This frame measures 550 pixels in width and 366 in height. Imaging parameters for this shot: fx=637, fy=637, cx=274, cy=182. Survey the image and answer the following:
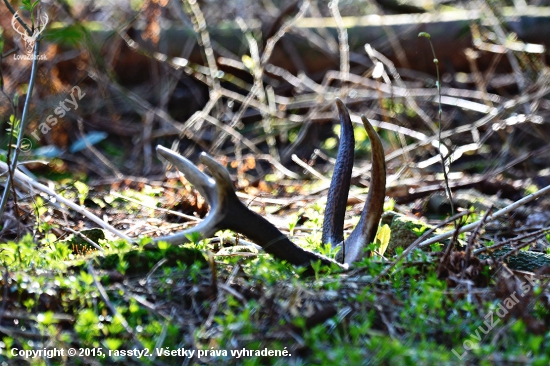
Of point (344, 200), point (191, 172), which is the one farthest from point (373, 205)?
point (191, 172)

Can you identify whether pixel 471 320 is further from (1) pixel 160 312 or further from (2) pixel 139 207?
(2) pixel 139 207

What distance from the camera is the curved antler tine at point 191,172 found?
9.63 ft

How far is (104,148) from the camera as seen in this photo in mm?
8102

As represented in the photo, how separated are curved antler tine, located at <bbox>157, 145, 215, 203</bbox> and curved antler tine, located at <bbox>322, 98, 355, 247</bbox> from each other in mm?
748

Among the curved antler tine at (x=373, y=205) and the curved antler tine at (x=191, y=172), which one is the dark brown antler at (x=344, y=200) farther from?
the curved antler tine at (x=191, y=172)

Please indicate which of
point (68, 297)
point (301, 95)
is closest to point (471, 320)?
point (68, 297)

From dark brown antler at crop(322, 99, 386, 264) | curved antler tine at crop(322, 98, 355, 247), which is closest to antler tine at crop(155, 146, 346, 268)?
dark brown antler at crop(322, 99, 386, 264)

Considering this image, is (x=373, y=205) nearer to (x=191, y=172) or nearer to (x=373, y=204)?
(x=373, y=204)

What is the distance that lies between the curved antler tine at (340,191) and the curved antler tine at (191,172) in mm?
748

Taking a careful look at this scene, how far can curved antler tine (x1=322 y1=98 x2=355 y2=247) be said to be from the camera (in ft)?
11.2

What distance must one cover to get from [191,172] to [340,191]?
0.87 m

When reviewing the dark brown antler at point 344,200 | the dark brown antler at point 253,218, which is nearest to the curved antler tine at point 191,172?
the dark brown antler at point 253,218

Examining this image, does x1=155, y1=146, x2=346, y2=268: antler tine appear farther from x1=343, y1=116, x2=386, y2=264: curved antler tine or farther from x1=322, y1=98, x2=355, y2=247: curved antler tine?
x1=322, y1=98, x2=355, y2=247: curved antler tine

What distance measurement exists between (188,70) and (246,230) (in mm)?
5168
